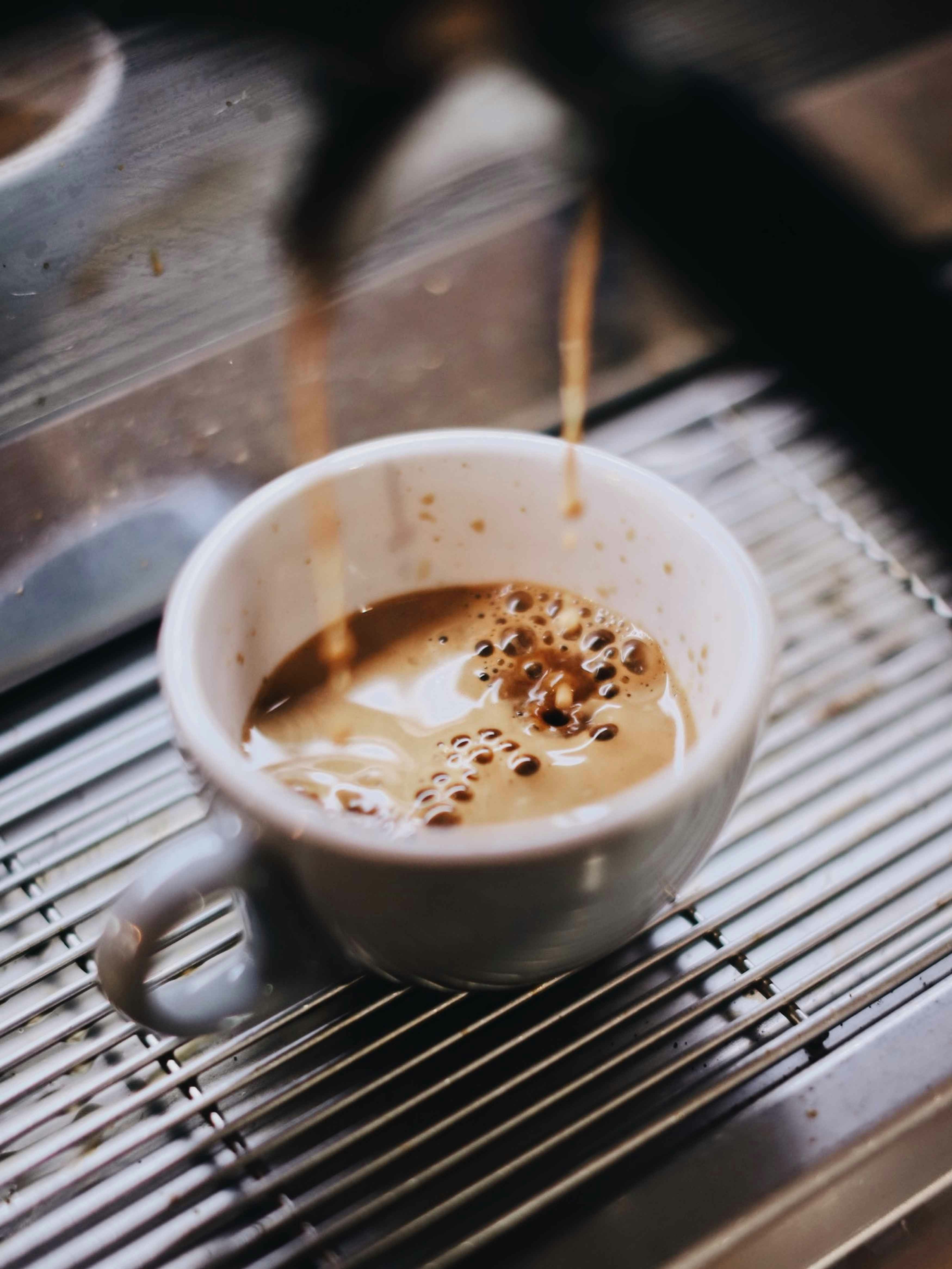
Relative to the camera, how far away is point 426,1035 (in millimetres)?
399

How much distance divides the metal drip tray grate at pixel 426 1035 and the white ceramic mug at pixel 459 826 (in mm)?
38

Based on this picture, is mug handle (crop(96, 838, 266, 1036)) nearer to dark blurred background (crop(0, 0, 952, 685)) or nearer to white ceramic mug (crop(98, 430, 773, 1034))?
white ceramic mug (crop(98, 430, 773, 1034))

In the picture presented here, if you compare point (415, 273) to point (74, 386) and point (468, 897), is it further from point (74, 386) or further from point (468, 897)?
point (468, 897)

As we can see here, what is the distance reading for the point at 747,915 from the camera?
1.43 ft

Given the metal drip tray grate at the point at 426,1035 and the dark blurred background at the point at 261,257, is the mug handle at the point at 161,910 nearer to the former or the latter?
the metal drip tray grate at the point at 426,1035

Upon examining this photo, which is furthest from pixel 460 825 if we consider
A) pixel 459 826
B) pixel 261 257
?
pixel 261 257

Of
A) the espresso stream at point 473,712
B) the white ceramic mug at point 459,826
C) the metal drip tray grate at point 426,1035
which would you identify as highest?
the white ceramic mug at point 459,826

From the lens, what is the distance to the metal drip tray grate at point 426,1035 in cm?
36

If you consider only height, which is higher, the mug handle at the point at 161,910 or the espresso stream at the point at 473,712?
the mug handle at the point at 161,910

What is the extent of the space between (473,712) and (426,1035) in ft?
0.35

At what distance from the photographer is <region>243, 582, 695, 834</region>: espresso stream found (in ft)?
1.31

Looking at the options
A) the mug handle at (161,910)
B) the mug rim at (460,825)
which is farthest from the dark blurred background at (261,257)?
the mug handle at (161,910)

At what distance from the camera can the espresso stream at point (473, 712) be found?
0.40m

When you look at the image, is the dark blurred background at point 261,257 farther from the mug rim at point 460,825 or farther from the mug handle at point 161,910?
the mug handle at point 161,910
